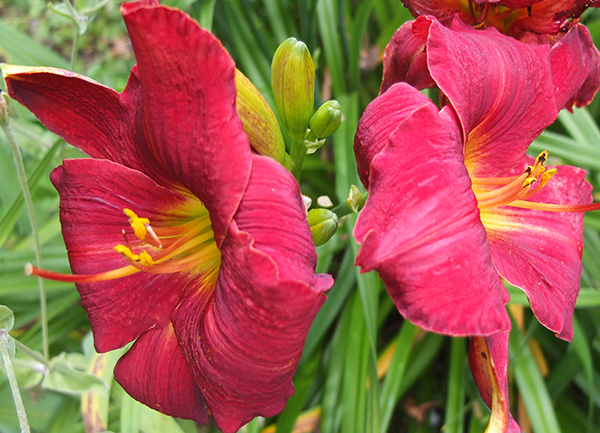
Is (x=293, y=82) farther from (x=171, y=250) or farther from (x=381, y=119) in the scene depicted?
(x=171, y=250)

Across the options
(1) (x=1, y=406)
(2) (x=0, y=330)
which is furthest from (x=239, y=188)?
(1) (x=1, y=406)

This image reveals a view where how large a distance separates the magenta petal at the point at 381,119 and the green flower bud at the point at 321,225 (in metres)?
0.09

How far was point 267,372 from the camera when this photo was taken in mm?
566

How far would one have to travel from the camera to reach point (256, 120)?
27.3 inches

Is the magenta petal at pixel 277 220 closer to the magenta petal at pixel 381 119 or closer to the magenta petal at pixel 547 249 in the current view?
the magenta petal at pixel 381 119

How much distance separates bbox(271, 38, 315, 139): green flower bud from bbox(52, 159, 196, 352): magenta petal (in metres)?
Result: 0.21

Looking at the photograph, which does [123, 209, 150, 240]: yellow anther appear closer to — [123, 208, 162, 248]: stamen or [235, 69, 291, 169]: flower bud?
[123, 208, 162, 248]: stamen

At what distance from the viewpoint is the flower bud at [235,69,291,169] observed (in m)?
0.68

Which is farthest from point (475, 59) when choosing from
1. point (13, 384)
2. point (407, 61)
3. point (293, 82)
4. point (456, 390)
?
point (456, 390)

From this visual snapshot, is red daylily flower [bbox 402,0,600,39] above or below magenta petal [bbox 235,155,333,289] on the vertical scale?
below

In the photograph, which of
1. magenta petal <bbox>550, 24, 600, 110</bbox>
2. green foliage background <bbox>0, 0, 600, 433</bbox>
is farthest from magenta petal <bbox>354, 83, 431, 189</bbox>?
green foliage background <bbox>0, 0, 600, 433</bbox>

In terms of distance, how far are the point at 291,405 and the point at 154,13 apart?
0.96m

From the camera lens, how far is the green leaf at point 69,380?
0.88 meters

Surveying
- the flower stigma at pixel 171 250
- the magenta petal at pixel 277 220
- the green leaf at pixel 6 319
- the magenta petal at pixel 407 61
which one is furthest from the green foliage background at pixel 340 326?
the magenta petal at pixel 277 220
